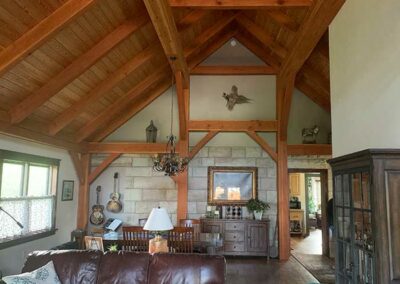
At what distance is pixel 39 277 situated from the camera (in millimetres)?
3189

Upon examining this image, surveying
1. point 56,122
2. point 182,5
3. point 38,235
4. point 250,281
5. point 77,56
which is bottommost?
point 250,281

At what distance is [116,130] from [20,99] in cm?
318

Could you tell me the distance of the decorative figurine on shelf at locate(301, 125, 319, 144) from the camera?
7.75 metres

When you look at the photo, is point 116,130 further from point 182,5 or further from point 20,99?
point 182,5

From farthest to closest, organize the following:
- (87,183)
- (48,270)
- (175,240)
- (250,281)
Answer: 1. (87,183)
2. (250,281)
3. (175,240)
4. (48,270)

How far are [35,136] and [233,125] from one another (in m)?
4.11

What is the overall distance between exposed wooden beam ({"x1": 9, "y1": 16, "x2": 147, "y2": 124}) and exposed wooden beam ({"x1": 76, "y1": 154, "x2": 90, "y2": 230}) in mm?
2913

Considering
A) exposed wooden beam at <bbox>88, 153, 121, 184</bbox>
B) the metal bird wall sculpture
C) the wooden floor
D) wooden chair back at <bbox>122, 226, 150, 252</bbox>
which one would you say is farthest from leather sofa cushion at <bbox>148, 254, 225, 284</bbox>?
the metal bird wall sculpture

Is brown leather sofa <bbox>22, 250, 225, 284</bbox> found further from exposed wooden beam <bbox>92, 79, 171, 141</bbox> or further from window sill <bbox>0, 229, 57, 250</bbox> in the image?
exposed wooden beam <bbox>92, 79, 171, 141</bbox>

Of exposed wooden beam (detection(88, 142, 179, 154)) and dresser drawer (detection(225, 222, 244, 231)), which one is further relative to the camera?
exposed wooden beam (detection(88, 142, 179, 154))

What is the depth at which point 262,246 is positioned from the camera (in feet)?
23.7

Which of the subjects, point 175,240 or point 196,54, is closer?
point 175,240

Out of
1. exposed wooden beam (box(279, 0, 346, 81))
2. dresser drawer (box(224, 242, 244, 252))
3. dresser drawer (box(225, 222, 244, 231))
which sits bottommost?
dresser drawer (box(224, 242, 244, 252))

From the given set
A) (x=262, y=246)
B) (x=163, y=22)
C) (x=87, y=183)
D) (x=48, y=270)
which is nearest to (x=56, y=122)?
(x=87, y=183)
